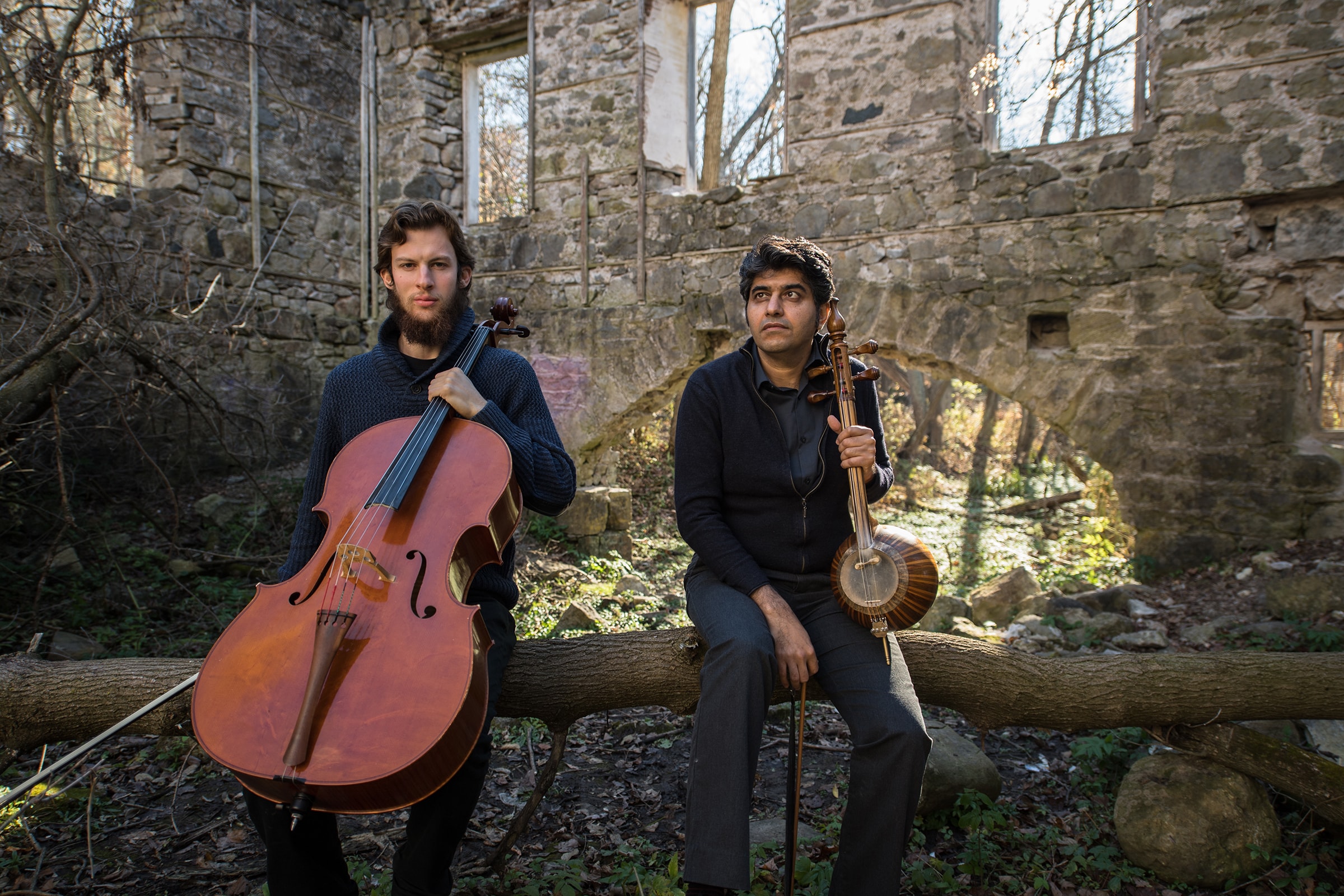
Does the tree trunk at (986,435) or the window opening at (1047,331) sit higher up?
the window opening at (1047,331)

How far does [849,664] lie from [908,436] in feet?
39.5

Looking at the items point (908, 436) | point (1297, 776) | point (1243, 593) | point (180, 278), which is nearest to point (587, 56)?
point (180, 278)

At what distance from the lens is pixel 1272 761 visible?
256 cm

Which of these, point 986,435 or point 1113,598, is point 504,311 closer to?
point 1113,598

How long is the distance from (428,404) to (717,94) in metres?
9.68

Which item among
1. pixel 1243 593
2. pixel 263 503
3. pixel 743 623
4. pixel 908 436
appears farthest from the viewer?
pixel 908 436

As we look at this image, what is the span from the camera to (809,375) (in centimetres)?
245

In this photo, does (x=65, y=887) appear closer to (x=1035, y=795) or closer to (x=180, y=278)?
(x=1035, y=795)

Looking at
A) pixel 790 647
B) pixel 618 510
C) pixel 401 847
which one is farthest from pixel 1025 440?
pixel 401 847

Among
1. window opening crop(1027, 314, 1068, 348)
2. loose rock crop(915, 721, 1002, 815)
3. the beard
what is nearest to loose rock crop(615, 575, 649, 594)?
loose rock crop(915, 721, 1002, 815)

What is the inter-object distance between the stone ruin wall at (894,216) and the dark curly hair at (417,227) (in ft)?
13.8

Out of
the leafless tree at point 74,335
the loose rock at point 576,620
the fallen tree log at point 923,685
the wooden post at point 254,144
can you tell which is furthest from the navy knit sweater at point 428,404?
the wooden post at point 254,144

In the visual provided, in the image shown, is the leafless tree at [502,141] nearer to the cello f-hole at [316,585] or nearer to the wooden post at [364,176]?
the wooden post at [364,176]

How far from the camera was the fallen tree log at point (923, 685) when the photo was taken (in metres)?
2.36
